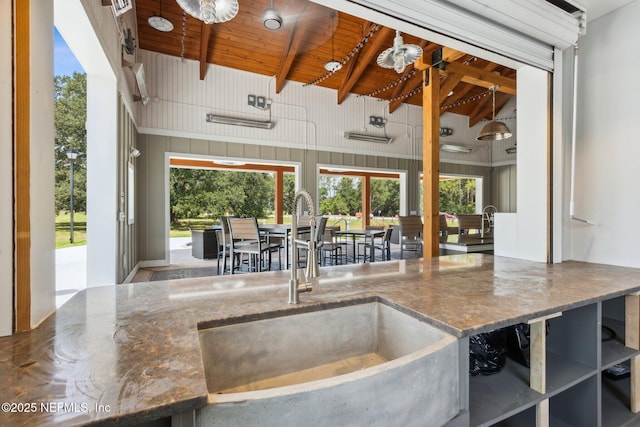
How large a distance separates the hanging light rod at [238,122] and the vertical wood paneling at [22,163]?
5711 millimetres

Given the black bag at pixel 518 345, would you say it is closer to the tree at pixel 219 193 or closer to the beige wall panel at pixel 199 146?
the beige wall panel at pixel 199 146

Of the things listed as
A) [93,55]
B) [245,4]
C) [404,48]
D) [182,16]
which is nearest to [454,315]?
[404,48]

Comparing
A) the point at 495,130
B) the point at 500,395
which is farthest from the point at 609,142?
the point at 495,130

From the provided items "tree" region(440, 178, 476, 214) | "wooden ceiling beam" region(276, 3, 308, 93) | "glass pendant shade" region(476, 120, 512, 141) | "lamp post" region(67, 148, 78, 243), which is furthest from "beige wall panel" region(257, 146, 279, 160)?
"tree" region(440, 178, 476, 214)

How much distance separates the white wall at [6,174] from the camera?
2.79 ft

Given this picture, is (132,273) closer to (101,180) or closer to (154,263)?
(154,263)

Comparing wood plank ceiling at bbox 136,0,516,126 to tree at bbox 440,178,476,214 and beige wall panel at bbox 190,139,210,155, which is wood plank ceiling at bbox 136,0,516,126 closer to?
beige wall panel at bbox 190,139,210,155

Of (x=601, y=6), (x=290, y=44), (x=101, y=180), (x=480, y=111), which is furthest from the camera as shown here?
(x=480, y=111)

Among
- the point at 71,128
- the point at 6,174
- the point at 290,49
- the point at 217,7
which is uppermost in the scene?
the point at 290,49

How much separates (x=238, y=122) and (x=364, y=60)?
301 centimetres

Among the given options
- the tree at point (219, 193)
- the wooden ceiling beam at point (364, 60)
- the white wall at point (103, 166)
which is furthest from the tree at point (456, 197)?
the white wall at point (103, 166)

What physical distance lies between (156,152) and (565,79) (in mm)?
6336

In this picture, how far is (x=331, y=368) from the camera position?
3.91ft

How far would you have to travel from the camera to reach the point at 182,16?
509 centimetres
